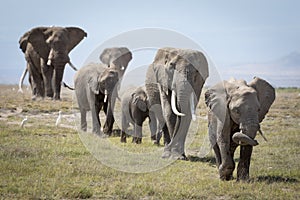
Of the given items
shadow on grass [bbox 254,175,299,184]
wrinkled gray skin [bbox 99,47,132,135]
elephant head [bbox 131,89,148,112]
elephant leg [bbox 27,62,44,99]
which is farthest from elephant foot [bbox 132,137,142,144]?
elephant leg [bbox 27,62,44,99]

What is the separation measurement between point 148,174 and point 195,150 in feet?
11.1

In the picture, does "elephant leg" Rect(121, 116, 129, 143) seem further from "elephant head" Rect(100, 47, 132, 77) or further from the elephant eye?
the elephant eye

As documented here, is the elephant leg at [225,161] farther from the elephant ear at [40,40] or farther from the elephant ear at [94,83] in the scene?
the elephant ear at [40,40]

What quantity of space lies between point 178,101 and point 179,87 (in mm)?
286

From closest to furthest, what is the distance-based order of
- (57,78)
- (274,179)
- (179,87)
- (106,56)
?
(274,179), (179,87), (106,56), (57,78)

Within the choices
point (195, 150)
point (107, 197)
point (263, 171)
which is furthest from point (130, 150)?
point (107, 197)

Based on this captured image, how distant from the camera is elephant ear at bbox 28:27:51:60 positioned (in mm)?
29250

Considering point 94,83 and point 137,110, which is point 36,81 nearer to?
point 94,83

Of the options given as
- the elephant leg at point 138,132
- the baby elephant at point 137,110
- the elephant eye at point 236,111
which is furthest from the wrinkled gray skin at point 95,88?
the elephant eye at point 236,111

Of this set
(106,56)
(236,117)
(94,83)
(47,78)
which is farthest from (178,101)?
(47,78)

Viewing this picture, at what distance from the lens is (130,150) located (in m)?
12.4

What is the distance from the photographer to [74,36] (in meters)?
30.0

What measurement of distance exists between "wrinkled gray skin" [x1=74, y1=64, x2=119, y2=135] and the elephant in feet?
19.7

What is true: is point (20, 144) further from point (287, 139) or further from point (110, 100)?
point (287, 139)
